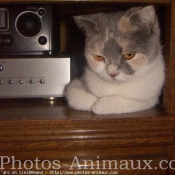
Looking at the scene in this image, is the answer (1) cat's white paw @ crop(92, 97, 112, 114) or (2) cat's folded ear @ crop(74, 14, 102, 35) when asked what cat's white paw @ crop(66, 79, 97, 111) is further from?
(2) cat's folded ear @ crop(74, 14, 102, 35)

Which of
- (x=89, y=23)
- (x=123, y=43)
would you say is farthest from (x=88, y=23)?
(x=123, y=43)

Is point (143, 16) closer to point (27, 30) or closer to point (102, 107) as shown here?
point (102, 107)

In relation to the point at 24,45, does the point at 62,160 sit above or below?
below

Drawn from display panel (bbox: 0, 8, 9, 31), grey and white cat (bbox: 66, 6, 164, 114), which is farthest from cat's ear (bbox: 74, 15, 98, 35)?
display panel (bbox: 0, 8, 9, 31)

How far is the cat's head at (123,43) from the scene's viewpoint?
2.68 ft

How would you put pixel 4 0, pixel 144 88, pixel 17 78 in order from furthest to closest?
pixel 17 78 → pixel 144 88 → pixel 4 0

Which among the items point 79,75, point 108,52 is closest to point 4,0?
point 108,52

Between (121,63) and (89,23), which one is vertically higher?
(89,23)

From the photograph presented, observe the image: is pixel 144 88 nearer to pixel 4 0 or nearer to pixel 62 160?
pixel 62 160

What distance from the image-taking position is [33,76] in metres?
1.00

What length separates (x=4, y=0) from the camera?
0.76 meters

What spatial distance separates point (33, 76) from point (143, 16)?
384mm

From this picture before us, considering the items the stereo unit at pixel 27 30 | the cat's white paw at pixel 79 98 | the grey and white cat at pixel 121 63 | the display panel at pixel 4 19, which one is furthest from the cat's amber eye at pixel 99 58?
the display panel at pixel 4 19

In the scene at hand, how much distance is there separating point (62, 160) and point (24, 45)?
1.37 ft
